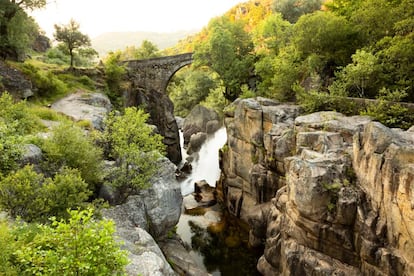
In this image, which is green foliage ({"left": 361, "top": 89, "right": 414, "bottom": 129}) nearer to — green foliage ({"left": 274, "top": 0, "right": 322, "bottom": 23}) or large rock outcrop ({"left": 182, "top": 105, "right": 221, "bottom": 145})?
→ large rock outcrop ({"left": 182, "top": 105, "right": 221, "bottom": 145})

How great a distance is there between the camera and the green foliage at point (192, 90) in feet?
187

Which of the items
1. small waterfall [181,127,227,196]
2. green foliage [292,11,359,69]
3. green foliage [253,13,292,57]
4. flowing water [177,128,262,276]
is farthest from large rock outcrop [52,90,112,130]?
green foliage [253,13,292,57]

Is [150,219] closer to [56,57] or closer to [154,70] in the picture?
[154,70]

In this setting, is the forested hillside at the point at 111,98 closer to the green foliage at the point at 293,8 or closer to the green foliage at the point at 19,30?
the green foliage at the point at 19,30

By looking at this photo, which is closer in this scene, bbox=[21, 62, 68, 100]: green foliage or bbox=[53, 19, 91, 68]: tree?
bbox=[21, 62, 68, 100]: green foliage

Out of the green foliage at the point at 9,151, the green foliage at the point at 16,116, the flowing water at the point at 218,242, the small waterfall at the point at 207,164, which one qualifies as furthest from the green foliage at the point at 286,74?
the green foliage at the point at 9,151

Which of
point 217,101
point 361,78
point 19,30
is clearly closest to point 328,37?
point 361,78

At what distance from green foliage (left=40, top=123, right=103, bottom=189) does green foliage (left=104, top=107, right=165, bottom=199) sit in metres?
1.25

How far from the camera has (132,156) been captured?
49.8 feet

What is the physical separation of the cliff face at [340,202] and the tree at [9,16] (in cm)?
2394

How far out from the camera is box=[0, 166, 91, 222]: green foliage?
1003 centimetres

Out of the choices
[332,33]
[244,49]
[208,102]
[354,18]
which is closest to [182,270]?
[332,33]

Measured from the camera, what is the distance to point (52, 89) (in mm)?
27922

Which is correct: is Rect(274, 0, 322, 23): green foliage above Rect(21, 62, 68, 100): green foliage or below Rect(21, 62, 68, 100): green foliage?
above
